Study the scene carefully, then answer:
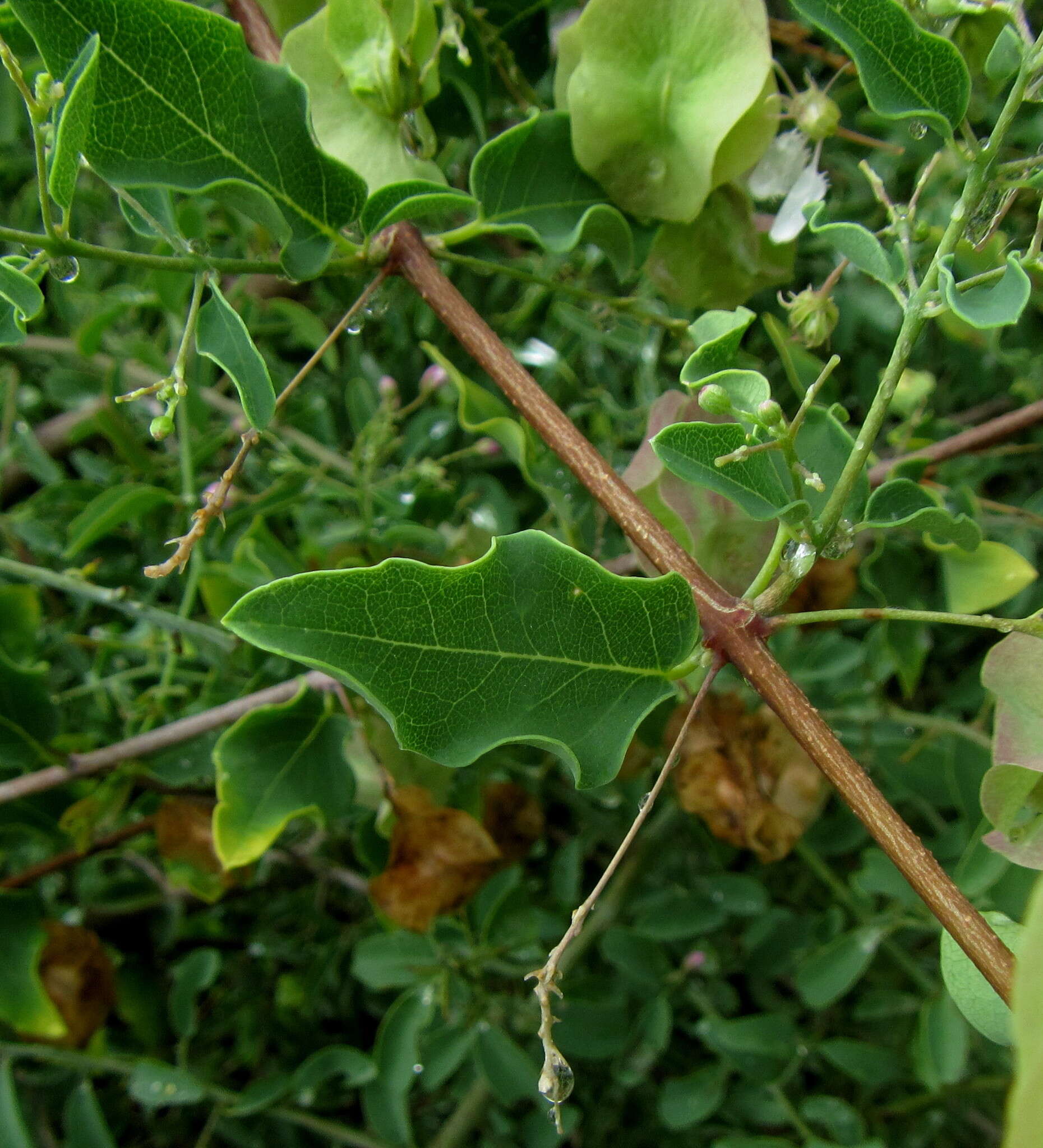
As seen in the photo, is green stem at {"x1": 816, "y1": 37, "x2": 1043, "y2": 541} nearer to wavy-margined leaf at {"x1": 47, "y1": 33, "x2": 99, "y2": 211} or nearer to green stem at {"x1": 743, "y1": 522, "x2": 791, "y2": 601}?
green stem at {"x1": 743, "y1": 522, "x2": 791, "y2": 601}

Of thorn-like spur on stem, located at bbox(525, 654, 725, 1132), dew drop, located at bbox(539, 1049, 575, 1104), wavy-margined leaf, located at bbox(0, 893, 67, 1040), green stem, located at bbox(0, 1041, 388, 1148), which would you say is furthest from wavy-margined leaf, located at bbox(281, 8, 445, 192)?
green stem, located at bbox(0, 1041, 388, 1148)

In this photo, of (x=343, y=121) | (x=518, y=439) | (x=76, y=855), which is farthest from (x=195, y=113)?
(x=76, y=855)

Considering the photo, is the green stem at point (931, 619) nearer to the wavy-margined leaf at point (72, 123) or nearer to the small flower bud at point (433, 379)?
the wavy-margined leaf at point (72, 123)

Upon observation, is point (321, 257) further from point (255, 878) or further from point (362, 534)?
point (255, 878)

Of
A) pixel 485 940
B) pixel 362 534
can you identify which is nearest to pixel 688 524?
pixel 362 534

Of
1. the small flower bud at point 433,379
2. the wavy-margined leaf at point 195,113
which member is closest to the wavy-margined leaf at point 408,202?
the wavy-margined leaf at point 195,113

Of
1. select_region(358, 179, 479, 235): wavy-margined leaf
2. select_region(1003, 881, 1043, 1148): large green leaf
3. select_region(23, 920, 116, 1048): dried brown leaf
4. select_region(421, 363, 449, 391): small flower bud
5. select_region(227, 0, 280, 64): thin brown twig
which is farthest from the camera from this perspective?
select_region(421, 363, 449, 391): small flower bud
